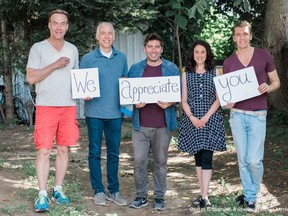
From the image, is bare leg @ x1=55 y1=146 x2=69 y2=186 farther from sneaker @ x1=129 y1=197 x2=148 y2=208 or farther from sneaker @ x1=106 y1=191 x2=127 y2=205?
sneaker @ x1=129 y1=197 x2=148 y2=208

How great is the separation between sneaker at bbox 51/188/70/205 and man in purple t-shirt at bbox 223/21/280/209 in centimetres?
194

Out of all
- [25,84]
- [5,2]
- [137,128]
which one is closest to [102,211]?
[137,128]

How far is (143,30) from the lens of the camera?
12438 millimetres

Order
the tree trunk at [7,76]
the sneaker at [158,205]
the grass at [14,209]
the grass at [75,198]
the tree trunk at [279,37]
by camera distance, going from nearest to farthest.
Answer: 1. the grass at [14,209]
2. the grass at [75,198]
3. the sneaker at [158,205]
4. the tree trunk at [279,37]
5. the tree trunk at [7,76]

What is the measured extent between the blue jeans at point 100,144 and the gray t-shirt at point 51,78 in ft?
1.34

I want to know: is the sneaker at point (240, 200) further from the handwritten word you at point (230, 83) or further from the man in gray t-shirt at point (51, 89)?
the man in gray t-shirt at point (51, 89)

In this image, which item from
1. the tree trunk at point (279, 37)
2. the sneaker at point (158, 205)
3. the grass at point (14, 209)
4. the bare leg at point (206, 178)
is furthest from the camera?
A: the tree trunk at point (279, 37)

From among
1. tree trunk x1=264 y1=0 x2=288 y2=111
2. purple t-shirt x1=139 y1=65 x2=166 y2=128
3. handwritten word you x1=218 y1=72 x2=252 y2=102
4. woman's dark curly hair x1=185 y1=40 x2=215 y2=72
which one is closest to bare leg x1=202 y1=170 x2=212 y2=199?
purple t-shirt x1=139 y1=65 x2=166 y2=128

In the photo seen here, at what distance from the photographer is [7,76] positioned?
38.4 feet

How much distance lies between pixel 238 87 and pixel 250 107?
0.25 m

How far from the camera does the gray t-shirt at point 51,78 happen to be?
4.68m

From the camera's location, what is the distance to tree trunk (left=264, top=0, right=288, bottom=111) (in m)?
7.25

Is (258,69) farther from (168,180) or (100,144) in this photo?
(168,180)

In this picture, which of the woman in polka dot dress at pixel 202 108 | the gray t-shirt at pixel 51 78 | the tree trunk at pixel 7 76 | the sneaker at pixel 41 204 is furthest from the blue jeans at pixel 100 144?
the tree trunk at pixel 7 76
